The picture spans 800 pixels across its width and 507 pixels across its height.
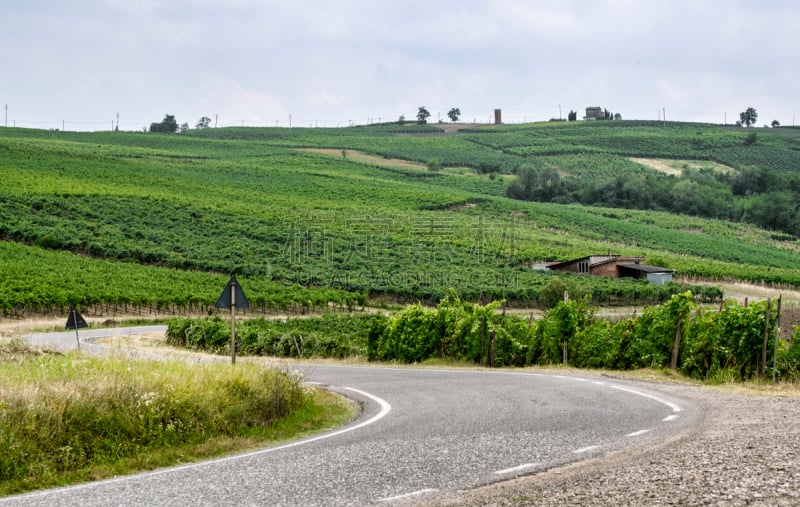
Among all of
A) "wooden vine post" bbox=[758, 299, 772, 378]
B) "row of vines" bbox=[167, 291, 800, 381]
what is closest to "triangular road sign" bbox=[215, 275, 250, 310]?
"row of vines" bbox=[167, 291, 800, 381]

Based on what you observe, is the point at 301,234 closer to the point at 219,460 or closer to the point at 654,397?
the point at 654,397

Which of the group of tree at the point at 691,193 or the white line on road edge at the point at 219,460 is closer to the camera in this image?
→ the white line on road edge at the point at 219,460

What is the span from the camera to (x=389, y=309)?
65.8 meters

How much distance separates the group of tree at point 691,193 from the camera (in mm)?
140500

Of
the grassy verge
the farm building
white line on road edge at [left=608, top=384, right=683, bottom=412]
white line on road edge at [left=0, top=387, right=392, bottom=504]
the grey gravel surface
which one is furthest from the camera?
the farm building

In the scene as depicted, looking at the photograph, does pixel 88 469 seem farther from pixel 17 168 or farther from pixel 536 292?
pixel 17 168

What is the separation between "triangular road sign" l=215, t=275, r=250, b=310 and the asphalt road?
109 inches

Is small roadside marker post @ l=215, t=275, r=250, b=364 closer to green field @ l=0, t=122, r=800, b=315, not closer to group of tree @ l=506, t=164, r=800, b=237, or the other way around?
green field @ l=0, t=122, r=800, b=315

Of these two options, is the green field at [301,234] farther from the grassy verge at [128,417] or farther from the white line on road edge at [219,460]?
the white line on road edge at [219,460]

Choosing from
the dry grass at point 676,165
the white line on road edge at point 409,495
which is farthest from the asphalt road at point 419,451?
the dry grass at point 676,165

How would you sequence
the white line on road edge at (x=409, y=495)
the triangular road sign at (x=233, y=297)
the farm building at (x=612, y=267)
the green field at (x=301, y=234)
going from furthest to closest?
the farm building at (x=612, y=267), the green field at (x=301, y=234), the triangular road sign at (x=233, y=297), the white line on road edge at (x=409, y=495)

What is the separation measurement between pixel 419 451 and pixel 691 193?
14463cm

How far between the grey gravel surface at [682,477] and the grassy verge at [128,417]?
4.28 metres

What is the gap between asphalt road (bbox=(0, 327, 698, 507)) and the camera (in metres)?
9.10
